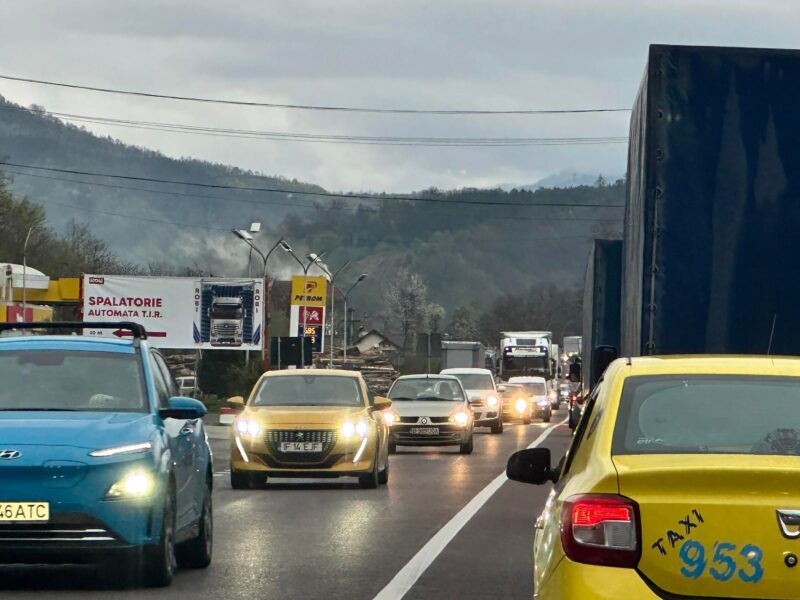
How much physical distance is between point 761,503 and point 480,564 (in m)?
7.58

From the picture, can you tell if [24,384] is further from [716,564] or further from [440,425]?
[440,425]

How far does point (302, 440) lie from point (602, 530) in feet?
52.6

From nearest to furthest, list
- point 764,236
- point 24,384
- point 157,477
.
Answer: point 157,477 → point 24,384 → point 764,236

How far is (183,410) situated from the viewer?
37.8ft

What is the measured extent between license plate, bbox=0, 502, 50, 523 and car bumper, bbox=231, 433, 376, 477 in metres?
11.2

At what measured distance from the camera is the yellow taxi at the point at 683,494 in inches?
222

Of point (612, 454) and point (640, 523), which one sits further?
point (612, 454)

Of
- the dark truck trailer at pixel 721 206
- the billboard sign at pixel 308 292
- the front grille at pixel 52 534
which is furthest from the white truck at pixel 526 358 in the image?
the front grille at pixel 52 534

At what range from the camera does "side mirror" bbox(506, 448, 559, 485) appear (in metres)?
7.72

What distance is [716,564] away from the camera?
5.65 meters

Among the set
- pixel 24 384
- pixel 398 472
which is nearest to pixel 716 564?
pixel 24 384

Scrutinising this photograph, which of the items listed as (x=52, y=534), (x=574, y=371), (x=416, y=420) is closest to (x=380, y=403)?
(x=416, y=420)

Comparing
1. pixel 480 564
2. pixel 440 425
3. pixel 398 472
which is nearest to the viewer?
pixel 480 564

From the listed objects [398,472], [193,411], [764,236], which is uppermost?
[764,236]
